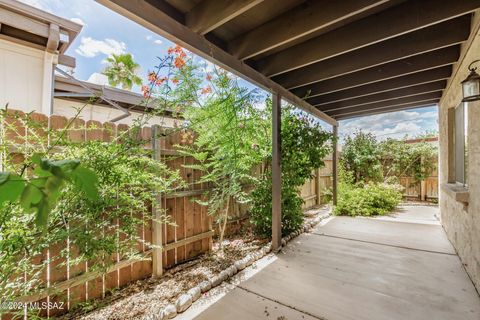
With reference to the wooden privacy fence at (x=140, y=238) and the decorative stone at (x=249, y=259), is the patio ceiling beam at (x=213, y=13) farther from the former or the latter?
the decorative stone at (x=249, y=259)

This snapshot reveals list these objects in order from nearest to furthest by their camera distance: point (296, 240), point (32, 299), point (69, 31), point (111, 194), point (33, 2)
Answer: point (111, 194)
point (32, 299)
point (33, 2)
point (69, 31)
point (296, 240)

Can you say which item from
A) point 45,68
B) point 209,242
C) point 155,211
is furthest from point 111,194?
point 45,68

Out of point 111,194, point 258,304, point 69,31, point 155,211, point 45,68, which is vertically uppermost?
point 69,31

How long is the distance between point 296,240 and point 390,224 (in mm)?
2285

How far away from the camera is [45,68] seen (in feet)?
10.7

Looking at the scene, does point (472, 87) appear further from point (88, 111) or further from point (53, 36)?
point (88, 111)

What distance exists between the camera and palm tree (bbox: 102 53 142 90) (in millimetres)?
8828

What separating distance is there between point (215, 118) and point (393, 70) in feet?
8.17

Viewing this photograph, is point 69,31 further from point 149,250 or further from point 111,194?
point 149,250

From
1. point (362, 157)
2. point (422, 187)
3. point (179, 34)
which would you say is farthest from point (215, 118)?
point (422, 187)

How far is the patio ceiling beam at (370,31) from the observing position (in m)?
1.95

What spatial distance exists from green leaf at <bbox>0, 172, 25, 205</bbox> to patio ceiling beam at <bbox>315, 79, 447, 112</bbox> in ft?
Result: 15.4

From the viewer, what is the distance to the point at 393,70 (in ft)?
10.0

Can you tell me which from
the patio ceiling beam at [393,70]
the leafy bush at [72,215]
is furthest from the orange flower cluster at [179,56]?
the patio ceiling beam at [393,70]
